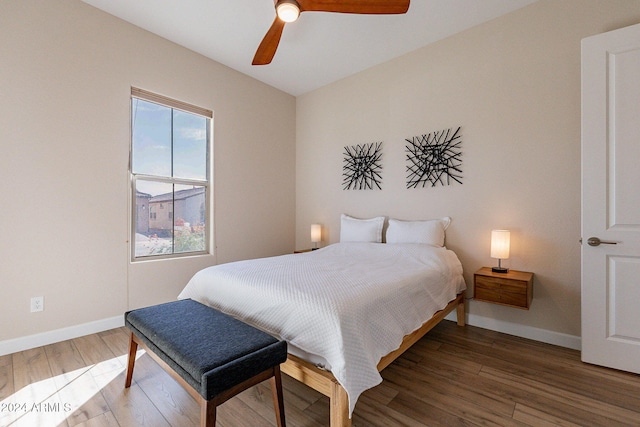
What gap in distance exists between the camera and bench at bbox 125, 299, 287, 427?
1.17 meters

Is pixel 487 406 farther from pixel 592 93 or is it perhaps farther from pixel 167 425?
pixel 592 93

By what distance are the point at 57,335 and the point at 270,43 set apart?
2988mm

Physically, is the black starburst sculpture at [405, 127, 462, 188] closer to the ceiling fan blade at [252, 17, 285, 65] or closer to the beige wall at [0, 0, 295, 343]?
the ceiling fan blade at [252, 17, 285, 65]

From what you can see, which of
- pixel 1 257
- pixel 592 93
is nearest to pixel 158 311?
pixel 1 257

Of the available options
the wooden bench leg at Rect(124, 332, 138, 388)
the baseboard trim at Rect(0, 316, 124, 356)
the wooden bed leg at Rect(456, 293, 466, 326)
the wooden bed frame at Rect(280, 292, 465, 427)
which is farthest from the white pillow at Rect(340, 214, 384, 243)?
the baseboard trim at Rect(0, 316, 124, 356)

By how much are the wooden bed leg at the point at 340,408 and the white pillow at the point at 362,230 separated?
2.11 m

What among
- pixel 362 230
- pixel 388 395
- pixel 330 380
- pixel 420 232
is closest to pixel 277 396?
pixel 330 380

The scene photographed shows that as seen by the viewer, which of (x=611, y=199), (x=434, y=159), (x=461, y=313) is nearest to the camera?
(x=611, y=199)

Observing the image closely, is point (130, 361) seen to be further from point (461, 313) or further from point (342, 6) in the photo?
point (461, 313)

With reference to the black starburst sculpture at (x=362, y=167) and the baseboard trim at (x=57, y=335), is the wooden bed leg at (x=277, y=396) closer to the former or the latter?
the baseboard trim at (x=57, y=335)

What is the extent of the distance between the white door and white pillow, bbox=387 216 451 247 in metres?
1.08

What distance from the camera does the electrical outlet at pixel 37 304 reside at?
2299 millimetres

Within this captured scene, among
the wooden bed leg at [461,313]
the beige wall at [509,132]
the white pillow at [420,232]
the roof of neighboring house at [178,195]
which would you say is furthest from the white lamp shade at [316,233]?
the wooden bed leg at [461,313]

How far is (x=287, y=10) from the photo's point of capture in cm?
188
